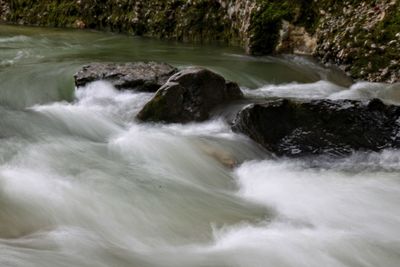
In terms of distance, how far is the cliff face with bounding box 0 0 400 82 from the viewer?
8.85 metres

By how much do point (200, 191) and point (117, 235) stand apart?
1.15 metres

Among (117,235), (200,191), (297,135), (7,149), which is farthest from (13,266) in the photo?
(297,135)

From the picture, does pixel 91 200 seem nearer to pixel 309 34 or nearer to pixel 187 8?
pixel 309 34

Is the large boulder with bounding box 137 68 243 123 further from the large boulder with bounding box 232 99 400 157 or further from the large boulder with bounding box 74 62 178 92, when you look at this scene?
the large boulder with bounding box 74 62 178 92

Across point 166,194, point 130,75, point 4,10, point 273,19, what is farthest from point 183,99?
point 4,10

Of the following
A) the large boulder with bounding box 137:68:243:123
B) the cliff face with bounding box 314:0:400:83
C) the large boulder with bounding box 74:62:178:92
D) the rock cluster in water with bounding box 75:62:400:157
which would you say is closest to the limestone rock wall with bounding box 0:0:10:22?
the large boulder with bounding box 74:62:178:92

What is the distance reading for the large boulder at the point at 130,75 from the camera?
7492 mm

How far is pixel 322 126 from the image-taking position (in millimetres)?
5789

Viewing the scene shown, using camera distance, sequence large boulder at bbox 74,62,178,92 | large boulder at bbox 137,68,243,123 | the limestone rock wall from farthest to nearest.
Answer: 1. the limestone rock wall
2. large boulder at bbox 74,62,178,92
3. large boulder at bbox 137,68,243,123

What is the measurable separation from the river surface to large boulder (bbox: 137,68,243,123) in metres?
0.14

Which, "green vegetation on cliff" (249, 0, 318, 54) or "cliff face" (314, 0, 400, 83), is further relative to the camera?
"green vegetation on cliff" (249, 0, 318, 54)

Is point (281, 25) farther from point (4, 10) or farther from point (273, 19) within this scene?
point (4, 10)

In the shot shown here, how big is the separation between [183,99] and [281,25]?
5019 mm

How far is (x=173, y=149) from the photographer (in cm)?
577
